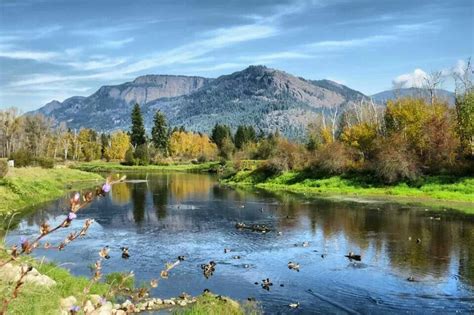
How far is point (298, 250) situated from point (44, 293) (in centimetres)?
1849

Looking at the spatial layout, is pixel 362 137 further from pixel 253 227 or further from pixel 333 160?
pixel 253 227

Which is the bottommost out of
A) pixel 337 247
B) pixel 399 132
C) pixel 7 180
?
pixel 337 247

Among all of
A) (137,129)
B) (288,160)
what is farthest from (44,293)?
(137,129)

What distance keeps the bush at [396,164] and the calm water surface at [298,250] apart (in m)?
10.6

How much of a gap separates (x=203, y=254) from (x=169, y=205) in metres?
21.6

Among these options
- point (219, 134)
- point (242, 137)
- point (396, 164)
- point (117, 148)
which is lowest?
point (396, 164)

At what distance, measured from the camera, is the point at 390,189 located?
56.4m

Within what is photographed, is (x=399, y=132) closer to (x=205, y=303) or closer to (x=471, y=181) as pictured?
(x=471, y=181)

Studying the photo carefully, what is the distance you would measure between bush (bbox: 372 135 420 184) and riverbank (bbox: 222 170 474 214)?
1050 mm

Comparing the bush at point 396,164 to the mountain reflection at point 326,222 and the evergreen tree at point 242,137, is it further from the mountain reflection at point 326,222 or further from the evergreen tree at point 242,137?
the evergreen tree at point 242,137

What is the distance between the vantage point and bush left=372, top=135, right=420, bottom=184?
56594 mm

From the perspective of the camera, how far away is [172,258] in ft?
87.0

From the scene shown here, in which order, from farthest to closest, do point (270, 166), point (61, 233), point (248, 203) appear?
point (270, 166) < point (248, 203) < point (61, 233)

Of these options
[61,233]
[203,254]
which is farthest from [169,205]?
[203,254]
